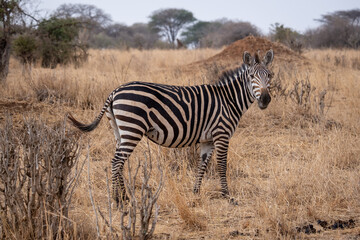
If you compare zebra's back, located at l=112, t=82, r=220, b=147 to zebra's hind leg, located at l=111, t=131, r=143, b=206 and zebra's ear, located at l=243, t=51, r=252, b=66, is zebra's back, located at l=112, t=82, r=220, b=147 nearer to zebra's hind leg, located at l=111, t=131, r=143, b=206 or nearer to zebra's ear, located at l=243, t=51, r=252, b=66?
zebra's hind leg, located at l=111, t=131, r=143, b=206

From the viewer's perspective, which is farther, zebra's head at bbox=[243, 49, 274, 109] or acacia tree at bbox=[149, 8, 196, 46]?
acacia tree at bbox=[149, 8, 196, 46]

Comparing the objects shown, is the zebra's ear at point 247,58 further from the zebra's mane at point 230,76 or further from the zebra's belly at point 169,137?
the zebra's belly at point 169,137

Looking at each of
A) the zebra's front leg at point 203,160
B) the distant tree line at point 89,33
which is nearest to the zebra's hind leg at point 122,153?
the zebra's front leg at point 203,160

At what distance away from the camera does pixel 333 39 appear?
28266mm

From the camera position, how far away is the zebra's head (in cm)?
464

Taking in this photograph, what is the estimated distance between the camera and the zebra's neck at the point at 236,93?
192 inches

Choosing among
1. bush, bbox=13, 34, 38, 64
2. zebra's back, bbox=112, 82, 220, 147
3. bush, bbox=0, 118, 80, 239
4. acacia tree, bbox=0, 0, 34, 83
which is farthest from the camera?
bush, bbox=13, 34, 38, 64

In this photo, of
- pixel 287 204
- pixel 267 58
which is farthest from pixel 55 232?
pixel 267 58

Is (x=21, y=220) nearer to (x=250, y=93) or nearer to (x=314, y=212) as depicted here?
(x=314, y=212)

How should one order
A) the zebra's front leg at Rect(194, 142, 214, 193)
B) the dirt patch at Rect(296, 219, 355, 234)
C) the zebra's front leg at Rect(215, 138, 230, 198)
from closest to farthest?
the dirt patch at Rect(296, 219, 355, 234) → the zebra's front leg at Rect(215, 138, 230, 198) → the zebra's front leg at Rect(194, 142, 214, 193)

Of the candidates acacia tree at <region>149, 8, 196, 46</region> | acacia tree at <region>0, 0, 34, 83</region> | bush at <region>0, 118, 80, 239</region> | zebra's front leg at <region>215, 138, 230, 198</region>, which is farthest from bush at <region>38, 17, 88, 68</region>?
acacia tree at <region>149, 8, 196, 46</region>

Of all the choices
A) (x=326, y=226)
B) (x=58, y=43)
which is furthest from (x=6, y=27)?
(x=326, y=226)

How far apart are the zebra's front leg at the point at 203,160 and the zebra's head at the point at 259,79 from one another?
0.81 meters

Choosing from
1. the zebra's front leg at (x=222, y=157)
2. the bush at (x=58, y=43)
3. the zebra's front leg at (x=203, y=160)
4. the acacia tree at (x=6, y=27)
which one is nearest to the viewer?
Result: the zebra's front leg at (x=222, y=157)
